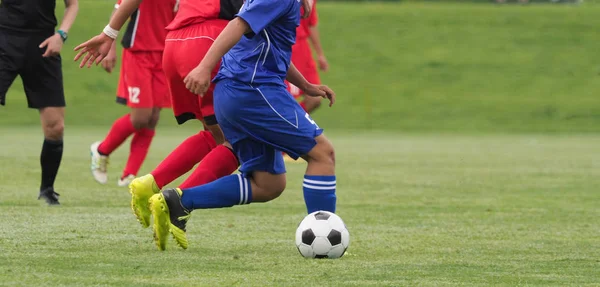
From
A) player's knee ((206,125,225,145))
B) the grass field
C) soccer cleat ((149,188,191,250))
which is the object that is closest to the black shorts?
the grass field

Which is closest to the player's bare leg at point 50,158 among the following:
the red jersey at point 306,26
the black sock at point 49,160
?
the black sock at point 49,160

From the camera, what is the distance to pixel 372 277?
15.9ft

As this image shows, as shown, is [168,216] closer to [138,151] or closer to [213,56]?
[213,56]

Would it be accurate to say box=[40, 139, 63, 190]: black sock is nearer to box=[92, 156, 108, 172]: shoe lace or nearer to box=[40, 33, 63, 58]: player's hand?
box=[40, 33, 63, 58]: player's hand

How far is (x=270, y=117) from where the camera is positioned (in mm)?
5543

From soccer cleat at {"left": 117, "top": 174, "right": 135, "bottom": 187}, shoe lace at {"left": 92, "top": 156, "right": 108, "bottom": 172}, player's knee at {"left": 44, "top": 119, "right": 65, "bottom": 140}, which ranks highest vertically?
player's knee at {"left": 44, "top": 119, "right": 65, "bottom": 140}

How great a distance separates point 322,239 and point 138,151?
16.4ft

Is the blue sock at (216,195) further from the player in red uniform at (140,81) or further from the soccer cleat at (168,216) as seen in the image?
the player in red uniform at (140,81)

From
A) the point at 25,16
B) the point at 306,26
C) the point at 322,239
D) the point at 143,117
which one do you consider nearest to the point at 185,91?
the point at 322,239

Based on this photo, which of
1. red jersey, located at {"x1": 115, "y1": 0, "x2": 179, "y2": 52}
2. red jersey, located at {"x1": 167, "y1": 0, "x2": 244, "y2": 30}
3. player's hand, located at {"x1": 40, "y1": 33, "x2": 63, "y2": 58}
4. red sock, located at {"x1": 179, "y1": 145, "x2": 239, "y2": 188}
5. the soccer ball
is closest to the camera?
the soccer ball

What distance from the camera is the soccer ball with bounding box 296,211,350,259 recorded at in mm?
5500

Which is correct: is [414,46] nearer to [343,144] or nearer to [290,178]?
[343,144]

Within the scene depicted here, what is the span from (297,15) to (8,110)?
70.3 ft

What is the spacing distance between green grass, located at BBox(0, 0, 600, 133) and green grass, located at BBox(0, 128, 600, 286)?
1328cm
